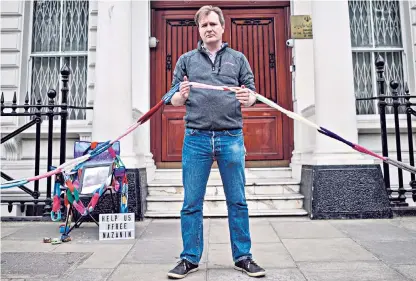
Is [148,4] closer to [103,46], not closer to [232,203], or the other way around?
[103,46]

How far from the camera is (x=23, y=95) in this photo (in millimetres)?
6727

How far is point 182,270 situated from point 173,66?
426cm

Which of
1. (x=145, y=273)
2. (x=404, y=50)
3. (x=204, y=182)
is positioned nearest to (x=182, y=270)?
(x=145, y=273)

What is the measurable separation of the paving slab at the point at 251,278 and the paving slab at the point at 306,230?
115 cm

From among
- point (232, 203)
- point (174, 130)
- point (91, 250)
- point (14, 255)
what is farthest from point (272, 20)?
point (14, 255)

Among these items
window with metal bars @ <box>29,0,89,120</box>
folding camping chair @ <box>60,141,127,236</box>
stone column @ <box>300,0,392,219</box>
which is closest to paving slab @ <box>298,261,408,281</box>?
stone column @ <box>300,0,392,219</box>

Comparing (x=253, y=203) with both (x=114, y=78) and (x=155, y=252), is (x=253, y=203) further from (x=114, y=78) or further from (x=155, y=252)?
(x=114, y=78)

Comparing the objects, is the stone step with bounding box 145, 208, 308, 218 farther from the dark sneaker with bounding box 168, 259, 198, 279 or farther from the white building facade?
the dark sneaker with bounding box 168, 259, 198, 279

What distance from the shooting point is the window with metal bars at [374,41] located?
653cm

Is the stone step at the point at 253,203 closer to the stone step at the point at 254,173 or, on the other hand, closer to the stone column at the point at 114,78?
the stone column at the point at 114,78

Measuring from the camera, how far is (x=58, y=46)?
22.4 ft

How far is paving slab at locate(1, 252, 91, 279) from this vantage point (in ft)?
9.18

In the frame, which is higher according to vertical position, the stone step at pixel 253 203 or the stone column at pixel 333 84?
the stone column at pixel 333 84

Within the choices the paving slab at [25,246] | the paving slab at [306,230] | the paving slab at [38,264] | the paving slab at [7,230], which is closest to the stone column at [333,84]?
the paving slab at [306,230]
